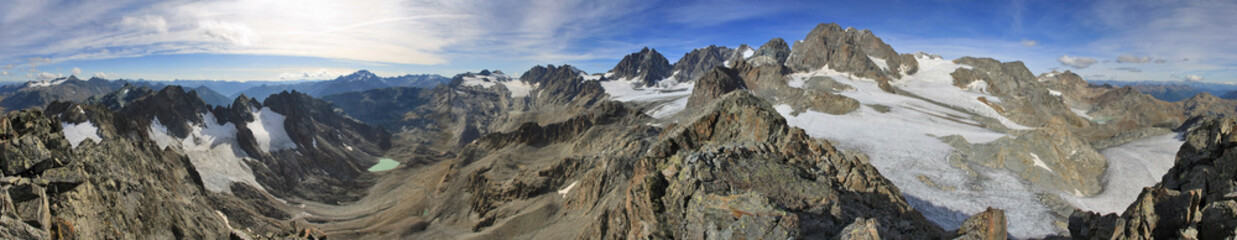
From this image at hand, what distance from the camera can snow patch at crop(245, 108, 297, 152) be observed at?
3720 inches

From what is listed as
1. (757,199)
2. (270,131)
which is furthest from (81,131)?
(757,199)

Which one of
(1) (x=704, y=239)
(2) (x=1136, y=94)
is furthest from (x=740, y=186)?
(2) (x=1136, y=94)

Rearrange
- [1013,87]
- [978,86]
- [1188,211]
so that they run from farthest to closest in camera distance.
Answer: [1013,87] → [978,86] → [1188,211]

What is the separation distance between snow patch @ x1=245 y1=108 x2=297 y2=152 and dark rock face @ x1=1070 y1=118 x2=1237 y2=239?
11291 cm

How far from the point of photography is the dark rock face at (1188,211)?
12477mm

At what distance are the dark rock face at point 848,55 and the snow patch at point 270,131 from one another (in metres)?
148

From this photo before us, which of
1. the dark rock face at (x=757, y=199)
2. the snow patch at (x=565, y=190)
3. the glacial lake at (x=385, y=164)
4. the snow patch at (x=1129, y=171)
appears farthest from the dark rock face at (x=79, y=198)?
the glacial lake at (x=385, y=164)

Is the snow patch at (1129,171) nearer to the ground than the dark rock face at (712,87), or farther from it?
nearer to the ground

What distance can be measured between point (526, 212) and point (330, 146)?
96.6 metres

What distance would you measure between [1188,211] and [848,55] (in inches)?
5826

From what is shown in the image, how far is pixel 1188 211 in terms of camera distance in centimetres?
1302

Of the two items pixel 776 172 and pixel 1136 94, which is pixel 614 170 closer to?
pixel 776 172

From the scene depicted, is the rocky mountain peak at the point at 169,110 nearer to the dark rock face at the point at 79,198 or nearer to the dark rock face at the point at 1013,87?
the dark rock face at the point at 79,198

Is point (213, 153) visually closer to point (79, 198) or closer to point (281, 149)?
point (281, 149)
